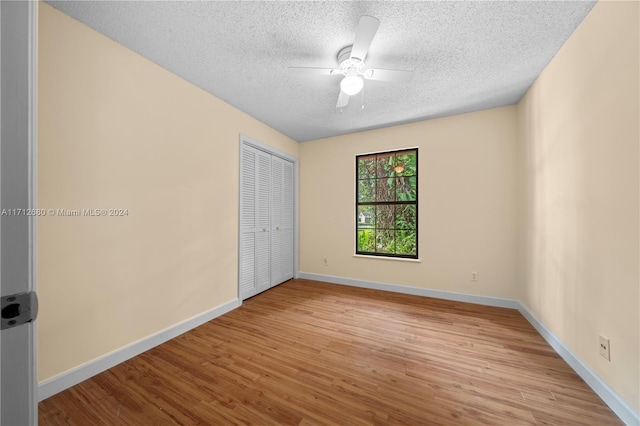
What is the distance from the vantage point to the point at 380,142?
3.74 m

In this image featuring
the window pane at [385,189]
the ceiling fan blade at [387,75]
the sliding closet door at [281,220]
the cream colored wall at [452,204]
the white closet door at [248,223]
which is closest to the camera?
the ceiling fan blade at [387,75]

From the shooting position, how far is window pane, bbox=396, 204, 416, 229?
356cm

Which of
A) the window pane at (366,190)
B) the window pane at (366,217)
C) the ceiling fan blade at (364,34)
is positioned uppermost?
the ceiling fan blade at (364,34)

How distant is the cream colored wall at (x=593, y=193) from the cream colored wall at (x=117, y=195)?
10.8 ft

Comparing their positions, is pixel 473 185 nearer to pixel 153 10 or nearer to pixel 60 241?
pixel 153 10

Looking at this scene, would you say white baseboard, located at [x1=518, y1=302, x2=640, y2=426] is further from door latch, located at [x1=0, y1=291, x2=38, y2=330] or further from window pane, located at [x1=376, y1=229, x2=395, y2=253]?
door latch, located at [x1=0, y1=291, x2=38, y2=330]

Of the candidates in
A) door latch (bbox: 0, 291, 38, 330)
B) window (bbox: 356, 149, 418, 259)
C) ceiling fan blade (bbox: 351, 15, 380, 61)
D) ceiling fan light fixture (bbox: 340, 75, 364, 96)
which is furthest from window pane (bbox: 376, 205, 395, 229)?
door latch (bbox: 0, 291, 38, 330)

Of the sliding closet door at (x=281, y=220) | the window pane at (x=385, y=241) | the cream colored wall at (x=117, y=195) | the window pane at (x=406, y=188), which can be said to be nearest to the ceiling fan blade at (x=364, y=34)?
the cream colored wall at (x=117, y=195)

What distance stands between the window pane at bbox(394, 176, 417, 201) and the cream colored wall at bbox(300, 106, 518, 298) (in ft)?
0.46

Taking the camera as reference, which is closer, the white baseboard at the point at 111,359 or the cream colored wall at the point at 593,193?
the cream colored wall at the point at 593,193

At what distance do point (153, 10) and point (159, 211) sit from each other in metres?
1.53

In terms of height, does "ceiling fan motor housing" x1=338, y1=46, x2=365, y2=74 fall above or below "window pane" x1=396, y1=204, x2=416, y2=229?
above

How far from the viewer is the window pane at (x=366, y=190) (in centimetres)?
387

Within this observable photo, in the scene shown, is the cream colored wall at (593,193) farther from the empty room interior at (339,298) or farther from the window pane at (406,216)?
the window pane at (406,216)
